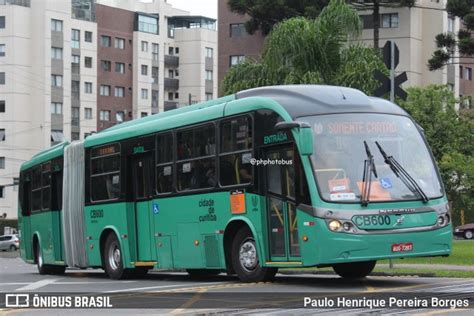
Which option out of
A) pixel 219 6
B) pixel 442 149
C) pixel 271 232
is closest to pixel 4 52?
pixel 219 6

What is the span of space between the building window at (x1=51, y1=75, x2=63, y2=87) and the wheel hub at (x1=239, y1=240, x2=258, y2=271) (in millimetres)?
85302

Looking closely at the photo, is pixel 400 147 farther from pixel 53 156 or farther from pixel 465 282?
pixel 53 156

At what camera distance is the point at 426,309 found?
12.6 metres

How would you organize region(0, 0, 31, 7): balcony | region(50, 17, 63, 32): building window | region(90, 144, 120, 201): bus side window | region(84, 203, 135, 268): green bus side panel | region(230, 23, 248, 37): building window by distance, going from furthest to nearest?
1. region(50, 17, 63, 32): building window
2. region(0, 0, 31, 7): balcony
3. region(230, 23, 248, 37): building window
4. region(90, 144, 120, 201): bus side window
5. region(84, 203, 135, 268): green bus side panel

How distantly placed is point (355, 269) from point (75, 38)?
87037 mm

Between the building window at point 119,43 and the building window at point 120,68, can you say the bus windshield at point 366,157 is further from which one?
the building window at point 119,43

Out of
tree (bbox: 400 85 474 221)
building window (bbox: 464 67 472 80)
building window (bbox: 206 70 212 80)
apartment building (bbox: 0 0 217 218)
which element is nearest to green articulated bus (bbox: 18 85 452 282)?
tree (bbox: 400 85 474 221)

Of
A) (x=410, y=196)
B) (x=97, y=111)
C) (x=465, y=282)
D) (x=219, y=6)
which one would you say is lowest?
(x=465, y=282)

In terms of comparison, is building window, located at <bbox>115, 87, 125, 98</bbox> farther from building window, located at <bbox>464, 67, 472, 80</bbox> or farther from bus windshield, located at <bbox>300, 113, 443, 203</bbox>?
bus windshield, located at <bbox>300, 113, 443, 203</bbox>

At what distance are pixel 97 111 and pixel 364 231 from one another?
9224cm

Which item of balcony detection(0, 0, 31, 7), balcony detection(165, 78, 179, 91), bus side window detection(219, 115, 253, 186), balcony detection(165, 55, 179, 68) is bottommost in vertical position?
bus side window detection(219, 115, 253, 186)

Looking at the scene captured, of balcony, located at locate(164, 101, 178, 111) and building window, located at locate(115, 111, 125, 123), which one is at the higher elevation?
balcony, located at locate(164, 101, 178, 111)

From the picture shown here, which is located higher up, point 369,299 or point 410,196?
point 410,196

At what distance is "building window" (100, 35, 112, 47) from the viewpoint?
352ft
